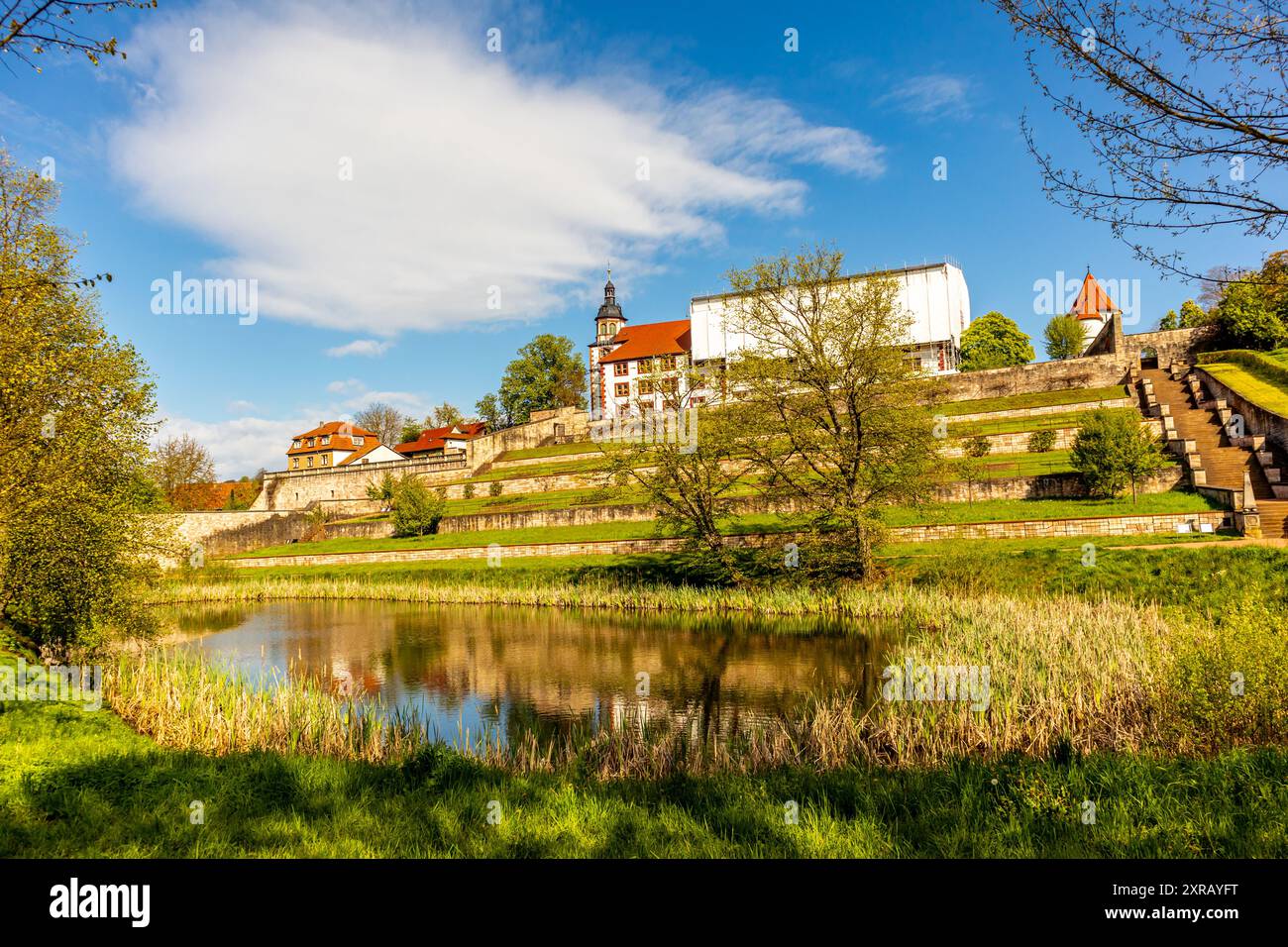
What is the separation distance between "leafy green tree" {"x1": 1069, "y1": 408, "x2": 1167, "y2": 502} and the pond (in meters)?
12.9

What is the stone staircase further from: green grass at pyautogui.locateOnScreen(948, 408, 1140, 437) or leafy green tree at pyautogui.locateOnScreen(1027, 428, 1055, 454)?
leafy green tree at pyautogui.locateOnScreen(1027, 428, 1055, 454)

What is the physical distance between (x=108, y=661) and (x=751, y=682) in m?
13.7

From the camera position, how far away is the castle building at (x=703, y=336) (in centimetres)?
7356

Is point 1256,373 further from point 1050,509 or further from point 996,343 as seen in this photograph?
point 996,343

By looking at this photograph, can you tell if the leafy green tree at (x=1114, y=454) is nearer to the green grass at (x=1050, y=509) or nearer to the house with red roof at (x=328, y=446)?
the green grass at (x=1050, y=509)

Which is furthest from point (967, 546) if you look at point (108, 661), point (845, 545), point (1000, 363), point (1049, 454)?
point (1000, 363)

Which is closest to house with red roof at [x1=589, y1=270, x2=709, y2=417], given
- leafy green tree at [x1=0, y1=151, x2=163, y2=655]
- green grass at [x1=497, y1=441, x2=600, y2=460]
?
green grass at [x1=497, y1=441, x2=600, y2=460]

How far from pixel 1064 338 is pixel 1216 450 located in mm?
48022

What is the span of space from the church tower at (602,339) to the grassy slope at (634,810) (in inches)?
3335

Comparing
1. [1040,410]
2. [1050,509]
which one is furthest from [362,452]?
[1050,509]
